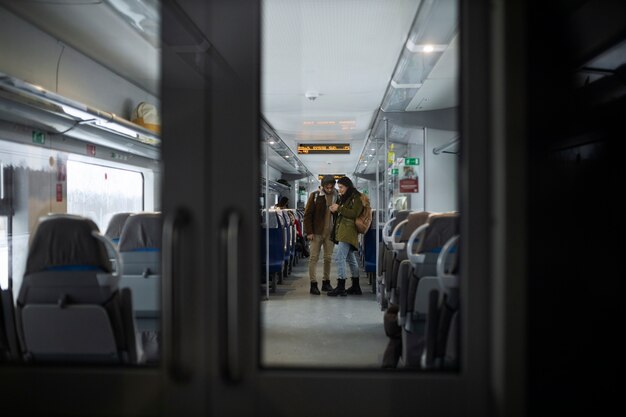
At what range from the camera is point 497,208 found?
139 centimetres

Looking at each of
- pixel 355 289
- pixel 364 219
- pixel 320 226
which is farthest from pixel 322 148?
pixel 355 289

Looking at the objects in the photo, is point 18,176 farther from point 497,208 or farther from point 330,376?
point 497,208

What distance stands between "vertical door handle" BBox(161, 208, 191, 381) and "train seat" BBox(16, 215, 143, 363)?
2.89 ft

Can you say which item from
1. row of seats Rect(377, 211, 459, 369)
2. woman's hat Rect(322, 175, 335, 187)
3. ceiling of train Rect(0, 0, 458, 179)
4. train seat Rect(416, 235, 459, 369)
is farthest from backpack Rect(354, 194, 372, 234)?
train seat Rect(416, 235, 459, 369)

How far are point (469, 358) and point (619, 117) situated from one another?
1.49 metres

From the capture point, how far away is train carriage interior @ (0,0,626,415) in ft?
5.06

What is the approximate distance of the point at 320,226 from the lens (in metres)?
6.76

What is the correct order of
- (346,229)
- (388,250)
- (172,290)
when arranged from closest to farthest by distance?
(172,290) < (388,250) < (346,229)

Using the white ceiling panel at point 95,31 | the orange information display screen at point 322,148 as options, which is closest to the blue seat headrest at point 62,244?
the white ceiling panel at point 95,31

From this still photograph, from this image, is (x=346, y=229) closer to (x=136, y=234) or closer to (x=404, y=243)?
(x=404, y=243)

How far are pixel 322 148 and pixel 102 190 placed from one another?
8758 millimetres

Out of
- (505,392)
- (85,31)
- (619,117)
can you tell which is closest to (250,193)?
(505,392)

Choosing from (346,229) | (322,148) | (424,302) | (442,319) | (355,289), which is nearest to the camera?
(442,319)

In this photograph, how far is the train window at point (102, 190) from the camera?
3.12 m
